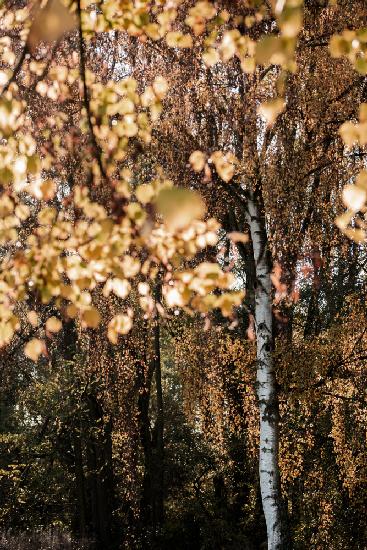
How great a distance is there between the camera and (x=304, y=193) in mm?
6738

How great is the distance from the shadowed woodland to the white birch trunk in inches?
0.9

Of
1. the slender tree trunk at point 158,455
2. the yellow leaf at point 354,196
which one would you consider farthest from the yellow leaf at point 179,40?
the slender tree trunk at point 158,455

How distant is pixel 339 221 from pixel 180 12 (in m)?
5.50

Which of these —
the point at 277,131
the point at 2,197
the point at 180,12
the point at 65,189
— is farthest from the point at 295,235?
the point at 65,189

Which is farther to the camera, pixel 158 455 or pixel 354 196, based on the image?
pixel 158 455

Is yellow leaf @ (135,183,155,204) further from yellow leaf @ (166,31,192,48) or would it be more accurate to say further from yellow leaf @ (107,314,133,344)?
yellow leaf @ (166,31,192,48)

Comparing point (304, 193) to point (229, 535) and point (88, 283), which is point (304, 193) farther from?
point (229, 535)

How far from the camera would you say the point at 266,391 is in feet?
21.2

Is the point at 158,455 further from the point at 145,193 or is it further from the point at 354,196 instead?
the point at 354,196

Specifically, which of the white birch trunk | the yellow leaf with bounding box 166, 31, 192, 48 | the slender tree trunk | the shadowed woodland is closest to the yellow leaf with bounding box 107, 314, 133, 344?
the shadowed woodland

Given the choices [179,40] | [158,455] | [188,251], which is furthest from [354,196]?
[158,455]

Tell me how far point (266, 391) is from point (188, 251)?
4.36m

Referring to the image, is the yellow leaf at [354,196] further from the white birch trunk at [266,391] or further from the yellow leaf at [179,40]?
the white birch trunk at [266,391]

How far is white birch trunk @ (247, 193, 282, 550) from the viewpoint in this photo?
6.25 m
